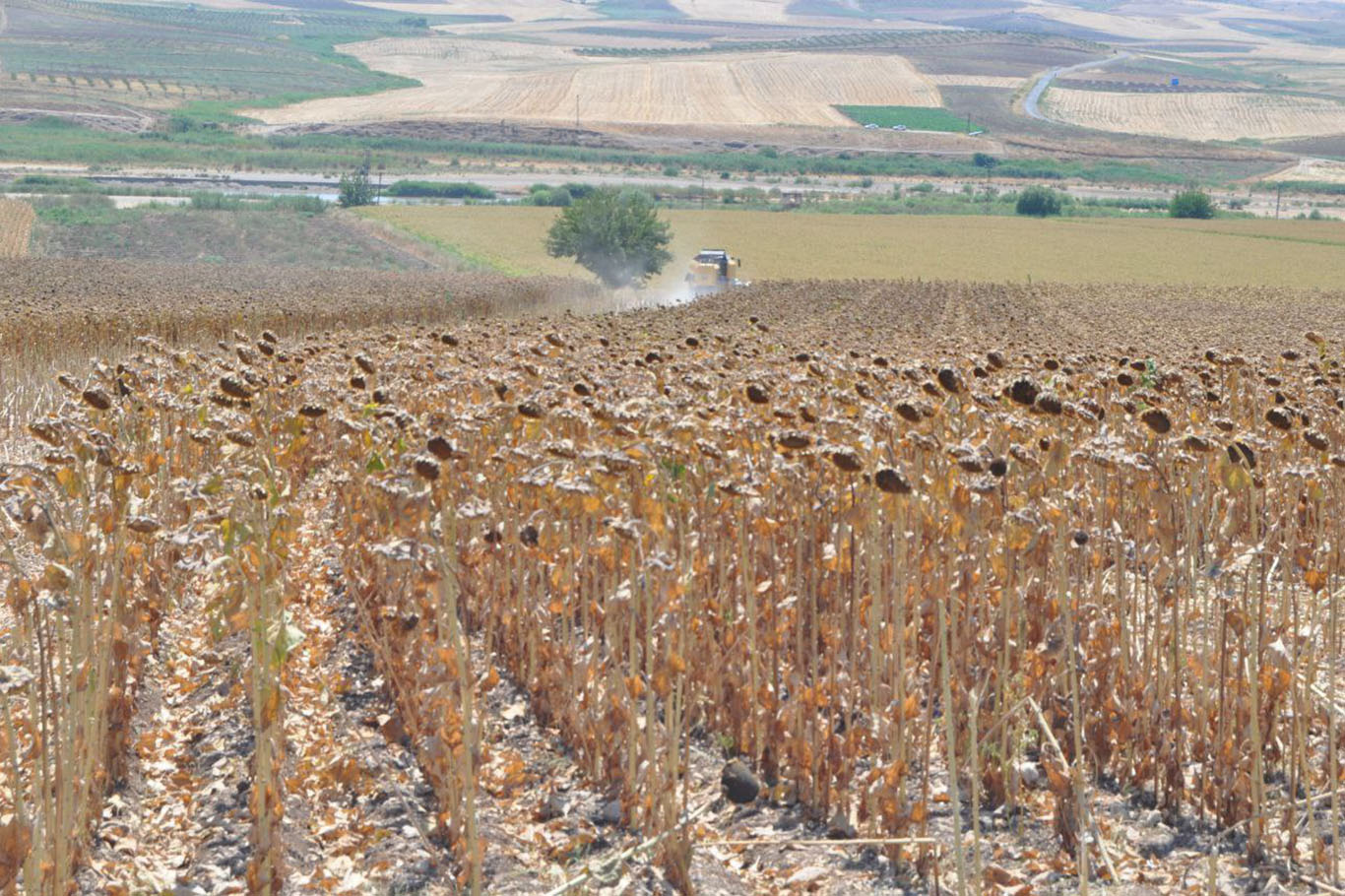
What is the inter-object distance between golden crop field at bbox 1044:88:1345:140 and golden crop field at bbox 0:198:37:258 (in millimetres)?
131580

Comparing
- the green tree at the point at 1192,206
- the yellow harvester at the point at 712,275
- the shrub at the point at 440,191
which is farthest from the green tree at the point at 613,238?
the green tree at the point at 1192,206

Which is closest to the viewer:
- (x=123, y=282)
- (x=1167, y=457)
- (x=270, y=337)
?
(x=1167, y=457)

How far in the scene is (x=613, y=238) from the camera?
212 feet

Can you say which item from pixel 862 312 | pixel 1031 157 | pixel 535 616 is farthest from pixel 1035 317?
pixel 1031 157

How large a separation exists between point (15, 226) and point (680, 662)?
70.6m

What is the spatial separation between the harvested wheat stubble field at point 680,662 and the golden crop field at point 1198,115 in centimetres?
17862

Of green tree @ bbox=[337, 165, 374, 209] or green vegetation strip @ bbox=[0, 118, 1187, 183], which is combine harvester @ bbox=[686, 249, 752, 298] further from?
green vegetation strip @ bbox=[0, 118, 1187, 183]

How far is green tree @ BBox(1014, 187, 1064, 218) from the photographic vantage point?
11156 cm

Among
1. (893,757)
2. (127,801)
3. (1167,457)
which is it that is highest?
(1167,457)

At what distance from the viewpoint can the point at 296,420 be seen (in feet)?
31.2

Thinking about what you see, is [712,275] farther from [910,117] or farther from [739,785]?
[910,117]

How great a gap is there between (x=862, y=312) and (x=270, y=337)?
2222cm

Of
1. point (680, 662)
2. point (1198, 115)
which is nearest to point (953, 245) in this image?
point (680, 662)

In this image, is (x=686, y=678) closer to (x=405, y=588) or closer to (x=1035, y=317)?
(x=405, y=588)
